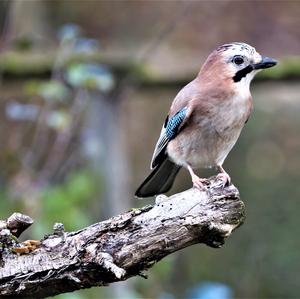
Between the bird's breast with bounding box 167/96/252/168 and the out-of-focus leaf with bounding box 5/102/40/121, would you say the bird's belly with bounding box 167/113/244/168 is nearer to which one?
the bird's breast with bounding box 167/96/252/168

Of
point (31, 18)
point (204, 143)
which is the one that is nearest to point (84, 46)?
point (31, 18)

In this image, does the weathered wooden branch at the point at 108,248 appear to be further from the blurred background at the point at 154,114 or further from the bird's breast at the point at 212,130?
the blurred background at the point at 154,114

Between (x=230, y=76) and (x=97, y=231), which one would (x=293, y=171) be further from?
(x=97, y=231)

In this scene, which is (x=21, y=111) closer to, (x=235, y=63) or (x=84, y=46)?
(x=84, y=46)

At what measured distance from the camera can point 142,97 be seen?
477 centimetres

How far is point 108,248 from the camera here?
2.22 meters

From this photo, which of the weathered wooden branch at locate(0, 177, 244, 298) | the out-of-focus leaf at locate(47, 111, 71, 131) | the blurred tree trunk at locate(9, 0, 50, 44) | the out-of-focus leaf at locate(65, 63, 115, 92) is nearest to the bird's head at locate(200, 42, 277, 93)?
the weathered wooden branch at locate(0, 177, 244, 298)

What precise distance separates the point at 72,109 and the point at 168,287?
1.12 meters

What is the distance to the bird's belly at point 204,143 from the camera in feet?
9.91

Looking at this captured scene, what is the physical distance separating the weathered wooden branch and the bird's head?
31.2 inches

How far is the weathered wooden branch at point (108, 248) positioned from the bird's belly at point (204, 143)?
2.32ft

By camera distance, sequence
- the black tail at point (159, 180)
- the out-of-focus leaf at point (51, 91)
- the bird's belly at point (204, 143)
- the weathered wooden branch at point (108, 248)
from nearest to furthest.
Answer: the weathered wooden branch at point (108, 248)
the bird's belly at point (204, 143)
the black tail at point (159, 180)
the out-of-focus leaf at point (51, 91)

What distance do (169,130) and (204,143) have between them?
0.16 metres

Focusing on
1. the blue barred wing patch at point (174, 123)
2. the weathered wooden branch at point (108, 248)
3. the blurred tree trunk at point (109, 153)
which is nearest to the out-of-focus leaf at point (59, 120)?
the blurred tree trunk at point (109, 153)
